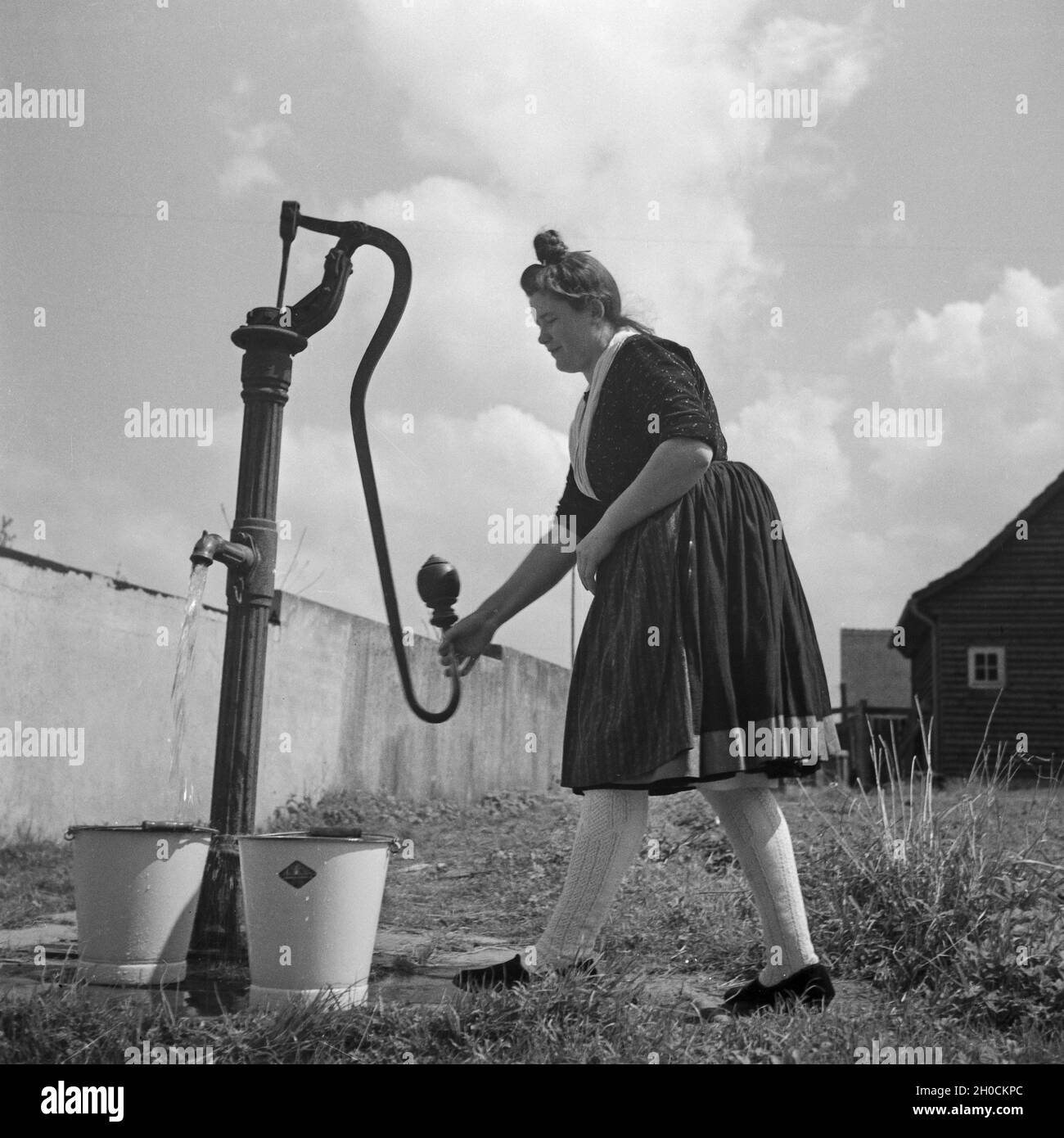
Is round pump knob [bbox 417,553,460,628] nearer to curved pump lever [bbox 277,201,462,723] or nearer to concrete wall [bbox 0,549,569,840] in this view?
curved pump lever [bbox 277,201,462,723]

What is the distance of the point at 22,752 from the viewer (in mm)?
5777

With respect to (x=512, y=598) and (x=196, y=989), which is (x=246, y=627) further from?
(x=196, y=989)

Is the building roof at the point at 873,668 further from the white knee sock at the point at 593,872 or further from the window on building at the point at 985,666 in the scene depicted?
the white knee sock at the point at 593,872

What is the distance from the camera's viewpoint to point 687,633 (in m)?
2.29

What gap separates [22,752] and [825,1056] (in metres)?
4.78

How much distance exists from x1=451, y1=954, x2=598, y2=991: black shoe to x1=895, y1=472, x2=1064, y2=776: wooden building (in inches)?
617

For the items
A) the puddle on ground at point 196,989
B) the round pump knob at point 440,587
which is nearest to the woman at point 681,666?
the puddle on ground at point 196,989

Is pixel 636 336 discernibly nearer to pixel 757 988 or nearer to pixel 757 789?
pixel 757 789

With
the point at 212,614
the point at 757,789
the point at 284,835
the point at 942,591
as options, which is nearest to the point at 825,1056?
the point at 757,789

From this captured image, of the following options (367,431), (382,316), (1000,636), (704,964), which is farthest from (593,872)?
(1000,636)

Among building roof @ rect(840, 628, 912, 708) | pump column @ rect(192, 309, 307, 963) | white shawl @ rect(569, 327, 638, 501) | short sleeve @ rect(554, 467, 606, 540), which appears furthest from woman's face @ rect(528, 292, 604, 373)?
building roof @ rect(840, 628, 912, 708)

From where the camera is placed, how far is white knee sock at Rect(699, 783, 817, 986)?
88.1 inches

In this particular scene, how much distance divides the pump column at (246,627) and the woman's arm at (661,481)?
0.98 m

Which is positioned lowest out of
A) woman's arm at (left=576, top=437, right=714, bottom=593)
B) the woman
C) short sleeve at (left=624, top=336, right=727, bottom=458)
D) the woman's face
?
the woman
